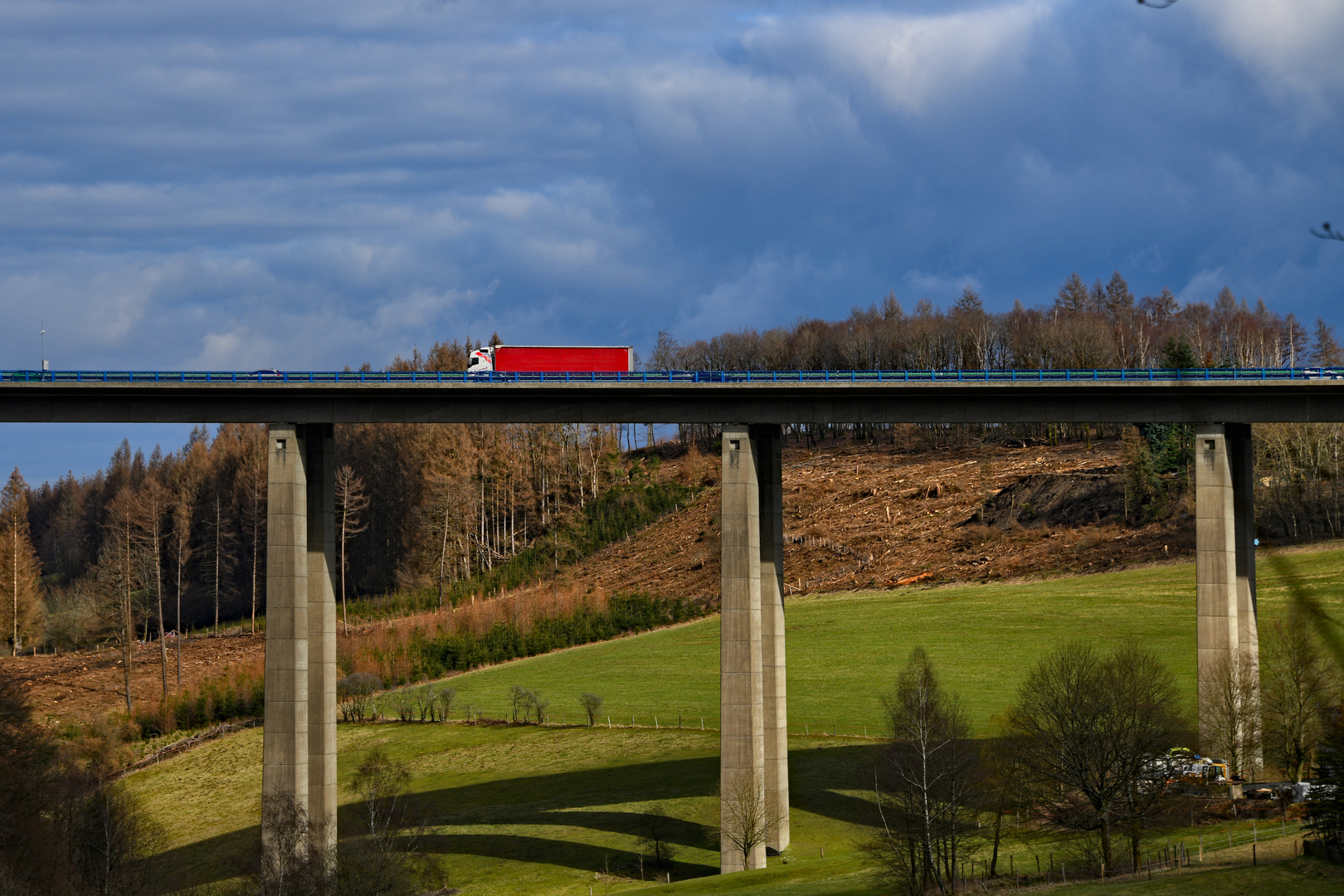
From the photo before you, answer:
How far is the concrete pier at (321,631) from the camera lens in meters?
58.9

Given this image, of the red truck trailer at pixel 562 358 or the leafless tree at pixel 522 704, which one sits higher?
the red truck trailer at pixel 562 358

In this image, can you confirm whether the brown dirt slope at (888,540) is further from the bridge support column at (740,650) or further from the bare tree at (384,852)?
the bridge support column at (740,650)

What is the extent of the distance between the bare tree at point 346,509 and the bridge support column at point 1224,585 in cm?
8364

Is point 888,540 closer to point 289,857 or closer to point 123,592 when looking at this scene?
point 123,592

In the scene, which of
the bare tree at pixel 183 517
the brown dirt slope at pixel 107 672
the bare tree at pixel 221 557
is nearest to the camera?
the brown dirt slope at pixel 107 672

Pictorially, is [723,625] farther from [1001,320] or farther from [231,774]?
[1001,320]

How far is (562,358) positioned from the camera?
202ft

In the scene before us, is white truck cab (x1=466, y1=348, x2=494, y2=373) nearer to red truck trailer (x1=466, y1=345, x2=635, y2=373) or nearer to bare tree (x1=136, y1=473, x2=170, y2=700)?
red truck trailer (x1=466, y1=345, x2=635, y2=373)

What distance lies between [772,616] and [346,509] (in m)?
84.7

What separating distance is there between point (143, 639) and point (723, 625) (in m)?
104

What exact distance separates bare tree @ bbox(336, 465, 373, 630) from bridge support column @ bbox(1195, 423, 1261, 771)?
83638 mm

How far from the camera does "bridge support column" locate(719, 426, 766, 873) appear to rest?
2238 inches

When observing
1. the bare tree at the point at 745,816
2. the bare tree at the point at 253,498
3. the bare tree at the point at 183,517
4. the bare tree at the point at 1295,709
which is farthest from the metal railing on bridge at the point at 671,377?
the bare tree at the point at 253,498

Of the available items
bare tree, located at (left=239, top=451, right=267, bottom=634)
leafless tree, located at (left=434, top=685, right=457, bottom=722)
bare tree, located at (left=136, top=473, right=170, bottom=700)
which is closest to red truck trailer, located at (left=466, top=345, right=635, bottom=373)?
leafless tree, located at (left=434, top=685, right=457, bottom=722)
